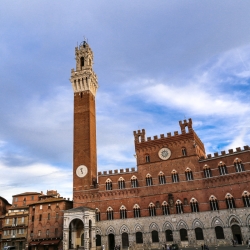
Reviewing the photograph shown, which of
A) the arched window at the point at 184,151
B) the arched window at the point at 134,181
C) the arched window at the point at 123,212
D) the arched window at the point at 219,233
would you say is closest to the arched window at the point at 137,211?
the arched window at the point at 123,212

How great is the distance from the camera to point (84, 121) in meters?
53.2

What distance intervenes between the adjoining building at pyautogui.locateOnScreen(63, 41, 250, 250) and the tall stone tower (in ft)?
0.65

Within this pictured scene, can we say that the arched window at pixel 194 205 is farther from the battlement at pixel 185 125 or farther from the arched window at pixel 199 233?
the battlement at pixel 185 125

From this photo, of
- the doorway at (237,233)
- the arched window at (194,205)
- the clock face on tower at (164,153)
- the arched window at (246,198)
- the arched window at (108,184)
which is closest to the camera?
Result: the doorway at (237,233)

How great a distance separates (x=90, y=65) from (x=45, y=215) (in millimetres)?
34095

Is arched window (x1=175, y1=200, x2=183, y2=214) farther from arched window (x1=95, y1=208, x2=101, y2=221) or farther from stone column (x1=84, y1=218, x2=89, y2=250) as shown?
stone column (x1=84, y1=218, x2=89, y2=250)

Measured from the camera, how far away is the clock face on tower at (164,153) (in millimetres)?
46375

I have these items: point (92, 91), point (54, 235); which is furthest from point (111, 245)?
point (92, 91)

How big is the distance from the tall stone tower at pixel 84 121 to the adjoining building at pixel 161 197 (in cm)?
20

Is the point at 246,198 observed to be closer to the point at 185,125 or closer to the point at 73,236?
the point at 185,125

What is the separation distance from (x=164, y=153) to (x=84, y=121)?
17907mm

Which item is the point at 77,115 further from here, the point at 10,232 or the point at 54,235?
the point at 10,232

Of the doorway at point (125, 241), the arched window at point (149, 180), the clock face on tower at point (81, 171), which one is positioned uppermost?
the clock face on tower at point (81, 171)

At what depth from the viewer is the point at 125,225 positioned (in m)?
44.5
